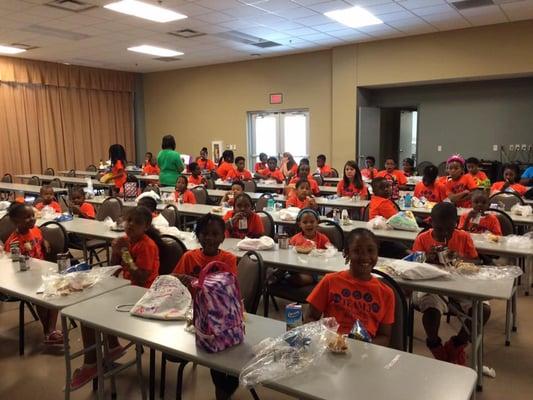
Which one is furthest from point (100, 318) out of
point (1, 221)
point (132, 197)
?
point (132, 197)

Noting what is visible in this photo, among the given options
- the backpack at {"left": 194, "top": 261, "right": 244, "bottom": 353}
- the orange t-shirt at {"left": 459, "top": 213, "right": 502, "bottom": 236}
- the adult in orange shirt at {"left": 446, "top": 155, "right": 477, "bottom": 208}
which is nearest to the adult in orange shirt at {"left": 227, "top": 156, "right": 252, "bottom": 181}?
the adult in orange shirt at {"left": 446, "top": 155, "right": 477, "bottom": 208}

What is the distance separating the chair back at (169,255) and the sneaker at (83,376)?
31.5 inches

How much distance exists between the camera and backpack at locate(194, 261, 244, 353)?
1.77 meters

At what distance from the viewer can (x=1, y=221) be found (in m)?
Answer: 4.49

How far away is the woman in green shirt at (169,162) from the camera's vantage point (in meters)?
7.20

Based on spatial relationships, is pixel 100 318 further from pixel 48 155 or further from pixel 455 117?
pixel 48 155

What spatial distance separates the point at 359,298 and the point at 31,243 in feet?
9.16

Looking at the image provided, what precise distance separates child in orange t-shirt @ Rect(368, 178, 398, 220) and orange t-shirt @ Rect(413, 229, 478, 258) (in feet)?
4.09

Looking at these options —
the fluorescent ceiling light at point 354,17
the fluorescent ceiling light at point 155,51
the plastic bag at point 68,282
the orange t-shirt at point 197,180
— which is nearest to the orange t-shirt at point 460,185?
the fluorescent ceiling light at point 354,17

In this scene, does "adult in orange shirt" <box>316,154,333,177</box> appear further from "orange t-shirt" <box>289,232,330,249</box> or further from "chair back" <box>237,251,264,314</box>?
"chair back" <box>237,251,264,314</box>

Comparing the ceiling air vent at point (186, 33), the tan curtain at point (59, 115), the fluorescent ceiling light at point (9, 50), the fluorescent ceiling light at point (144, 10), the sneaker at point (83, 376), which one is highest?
the fluorescent ceiling light at point (9, 50)

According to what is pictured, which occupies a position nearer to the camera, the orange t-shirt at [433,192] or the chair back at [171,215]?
the chair back at [171,215]

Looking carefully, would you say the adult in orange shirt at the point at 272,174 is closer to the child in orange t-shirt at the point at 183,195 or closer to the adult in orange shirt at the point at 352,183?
the adult in orange shirt at the point at 352,183

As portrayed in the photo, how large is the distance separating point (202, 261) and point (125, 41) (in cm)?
765
